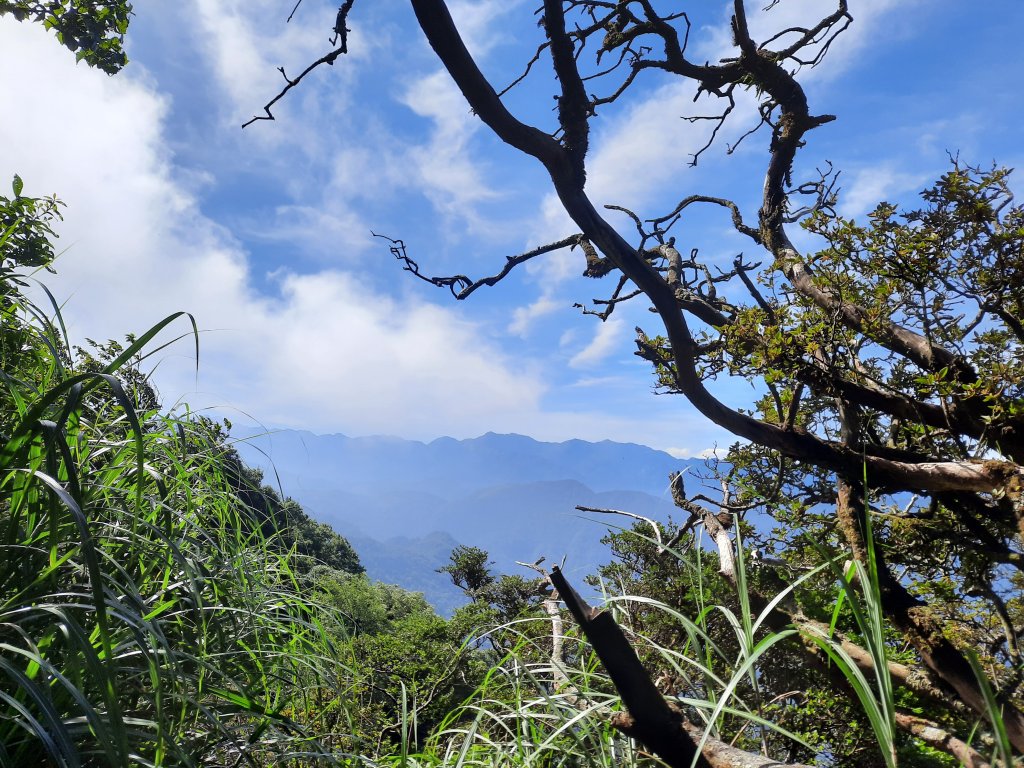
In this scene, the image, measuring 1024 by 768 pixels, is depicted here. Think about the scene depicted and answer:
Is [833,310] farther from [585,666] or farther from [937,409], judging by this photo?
[585,666]

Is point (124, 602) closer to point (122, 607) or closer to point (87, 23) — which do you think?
point (122, 607)

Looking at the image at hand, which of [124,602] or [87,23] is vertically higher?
[87,23]

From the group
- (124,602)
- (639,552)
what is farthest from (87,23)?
(639,552)

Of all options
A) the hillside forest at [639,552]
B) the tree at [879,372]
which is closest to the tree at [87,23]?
the hillside forest at [639,552]

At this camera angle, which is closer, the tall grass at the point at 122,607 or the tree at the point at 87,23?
the tall grass at the point at 122,607

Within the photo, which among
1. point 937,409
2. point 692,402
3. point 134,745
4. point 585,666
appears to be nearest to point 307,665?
point 134,745

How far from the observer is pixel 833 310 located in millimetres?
2754

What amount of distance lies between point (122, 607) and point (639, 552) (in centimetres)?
504

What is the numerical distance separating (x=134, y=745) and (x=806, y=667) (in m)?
4.11

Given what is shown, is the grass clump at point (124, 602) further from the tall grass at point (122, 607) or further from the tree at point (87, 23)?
the tree at point (87, 23)

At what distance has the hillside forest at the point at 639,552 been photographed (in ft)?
3.08

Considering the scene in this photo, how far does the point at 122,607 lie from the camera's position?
78 centimetres

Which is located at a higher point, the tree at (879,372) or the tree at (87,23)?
the tree at (87,23)

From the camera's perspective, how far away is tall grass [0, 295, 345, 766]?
763 millimetres
